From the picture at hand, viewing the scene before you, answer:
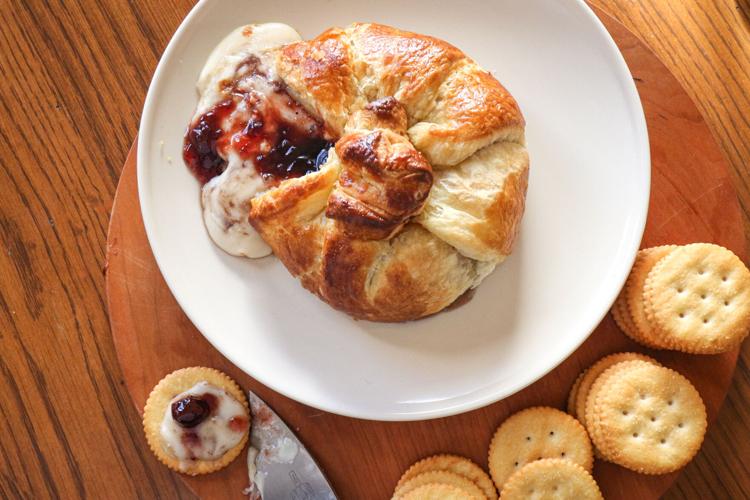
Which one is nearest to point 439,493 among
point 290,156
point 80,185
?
point 290,156

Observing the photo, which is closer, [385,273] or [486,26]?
[385,273]

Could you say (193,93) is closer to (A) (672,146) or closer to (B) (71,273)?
(B) (71,273)

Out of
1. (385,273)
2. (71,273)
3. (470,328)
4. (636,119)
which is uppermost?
(636,119)

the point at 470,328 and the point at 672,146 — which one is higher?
the point at 672,146

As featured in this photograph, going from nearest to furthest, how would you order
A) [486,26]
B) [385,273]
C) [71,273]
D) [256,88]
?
[385,273]
[256,88]
[486,26]
[71,273]

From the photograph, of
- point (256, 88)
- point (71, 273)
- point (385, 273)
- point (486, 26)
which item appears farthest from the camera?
point (71, 273)

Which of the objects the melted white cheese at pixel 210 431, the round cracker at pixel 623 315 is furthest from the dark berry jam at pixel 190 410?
the round cracker at pixel 623 315

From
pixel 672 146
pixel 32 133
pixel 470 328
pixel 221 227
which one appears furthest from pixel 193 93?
pixel 672 146

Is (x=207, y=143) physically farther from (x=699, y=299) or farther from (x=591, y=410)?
(x=699, y=299)
